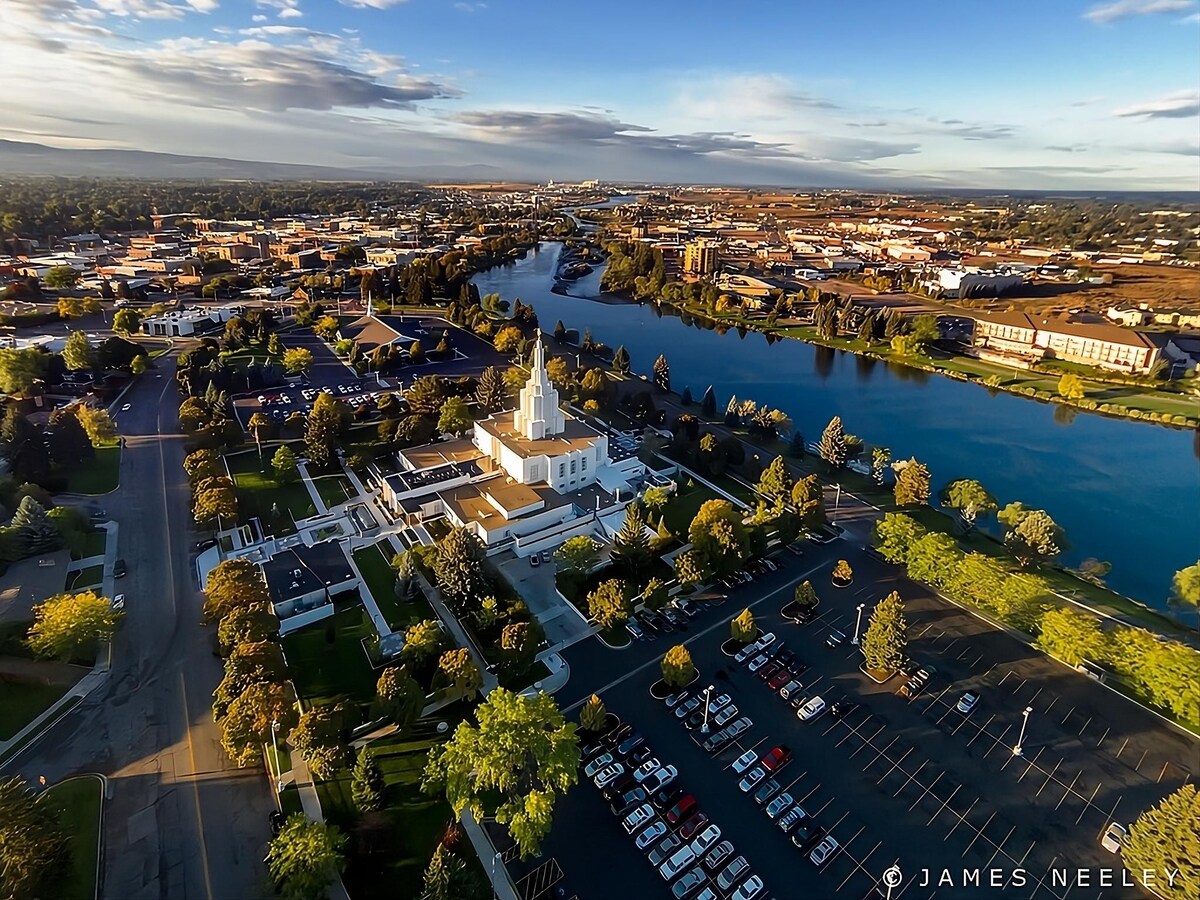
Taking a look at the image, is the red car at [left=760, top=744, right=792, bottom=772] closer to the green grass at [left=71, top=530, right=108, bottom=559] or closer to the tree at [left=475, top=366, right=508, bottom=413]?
the green grass at [left=71, top=530, right=108, bottom=559]

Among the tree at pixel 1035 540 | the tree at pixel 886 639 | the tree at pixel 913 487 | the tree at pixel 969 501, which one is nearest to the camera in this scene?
the tree at pixel 886 639

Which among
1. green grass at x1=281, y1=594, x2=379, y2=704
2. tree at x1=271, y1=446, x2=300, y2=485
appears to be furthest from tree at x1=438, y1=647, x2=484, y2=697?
tree at x1=271, y1=446, x2=300, y2=485

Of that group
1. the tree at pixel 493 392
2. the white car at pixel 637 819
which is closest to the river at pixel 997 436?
the tree at pixel 493 392

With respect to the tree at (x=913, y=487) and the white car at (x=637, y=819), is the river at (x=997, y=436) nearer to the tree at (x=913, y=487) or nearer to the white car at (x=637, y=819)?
the tree at (x=913, y=487)

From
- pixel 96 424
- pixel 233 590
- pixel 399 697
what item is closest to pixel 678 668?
pixel 399 697

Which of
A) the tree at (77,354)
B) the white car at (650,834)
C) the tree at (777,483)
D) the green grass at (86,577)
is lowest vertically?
the white car at (650,834)

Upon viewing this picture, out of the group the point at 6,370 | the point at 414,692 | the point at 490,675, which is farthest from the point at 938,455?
the point at 6,370

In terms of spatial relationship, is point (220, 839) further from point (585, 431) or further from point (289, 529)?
point (585, 431)
